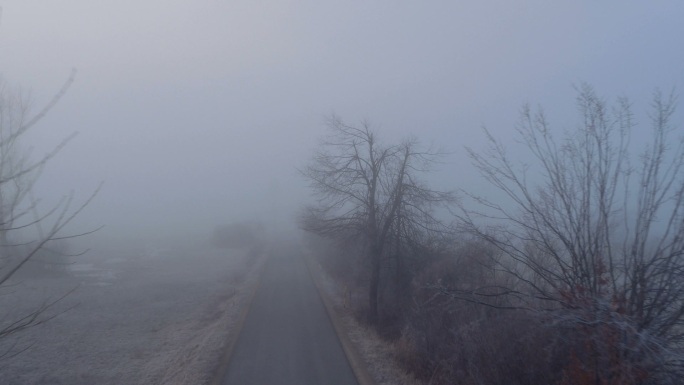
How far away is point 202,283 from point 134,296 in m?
6.18

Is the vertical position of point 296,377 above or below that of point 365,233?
below

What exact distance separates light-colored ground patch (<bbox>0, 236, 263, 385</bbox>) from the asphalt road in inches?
29.4

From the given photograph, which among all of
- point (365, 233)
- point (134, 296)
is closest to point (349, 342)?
point (365, 233)

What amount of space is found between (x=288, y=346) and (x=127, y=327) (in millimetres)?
7405

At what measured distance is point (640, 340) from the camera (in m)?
5.54

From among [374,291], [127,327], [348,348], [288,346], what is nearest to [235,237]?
[127,327]

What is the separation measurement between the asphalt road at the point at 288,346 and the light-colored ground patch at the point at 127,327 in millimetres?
747

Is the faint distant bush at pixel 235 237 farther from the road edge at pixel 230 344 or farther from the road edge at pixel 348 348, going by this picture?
the road edge at pixel 348 348

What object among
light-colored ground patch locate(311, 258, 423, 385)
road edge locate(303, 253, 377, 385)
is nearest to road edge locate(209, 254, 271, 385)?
road edge locate(303, 253, 377, 385)

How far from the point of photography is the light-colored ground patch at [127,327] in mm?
14125

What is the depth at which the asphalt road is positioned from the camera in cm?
1316

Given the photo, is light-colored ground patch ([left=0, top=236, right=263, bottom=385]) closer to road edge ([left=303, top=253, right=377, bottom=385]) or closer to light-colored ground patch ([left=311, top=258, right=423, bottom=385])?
road edge ([left=303, top=253, right=377, bottom=385])

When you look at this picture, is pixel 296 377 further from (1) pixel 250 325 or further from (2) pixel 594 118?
(2) pixel 594 118

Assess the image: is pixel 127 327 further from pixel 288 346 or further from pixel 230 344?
pixel 288 346
